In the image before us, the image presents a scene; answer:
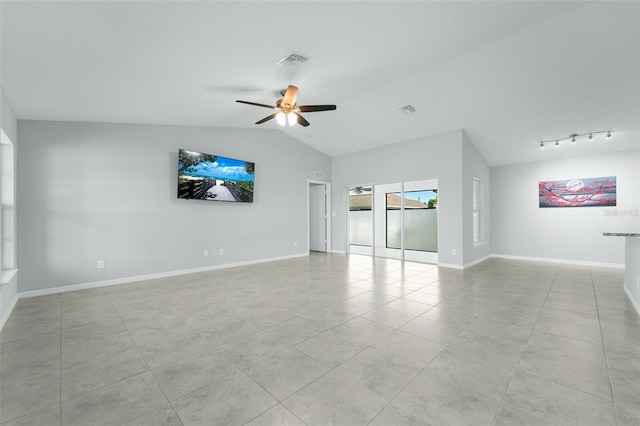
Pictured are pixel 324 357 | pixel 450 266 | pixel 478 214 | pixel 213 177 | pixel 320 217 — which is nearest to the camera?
pixel 324 357

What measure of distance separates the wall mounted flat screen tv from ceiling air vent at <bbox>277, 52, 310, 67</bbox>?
2981 millimetres

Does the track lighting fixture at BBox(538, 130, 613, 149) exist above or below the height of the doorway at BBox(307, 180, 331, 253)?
above

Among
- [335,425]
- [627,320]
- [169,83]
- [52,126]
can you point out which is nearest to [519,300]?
[627,320]

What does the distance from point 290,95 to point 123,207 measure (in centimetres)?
361

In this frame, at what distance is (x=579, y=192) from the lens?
651 centimetres

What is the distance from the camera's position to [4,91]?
321cm

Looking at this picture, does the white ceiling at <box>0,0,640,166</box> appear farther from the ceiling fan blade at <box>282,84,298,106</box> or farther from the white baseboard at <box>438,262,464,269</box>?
the white baseboard at <box>438,262,464,269</box>

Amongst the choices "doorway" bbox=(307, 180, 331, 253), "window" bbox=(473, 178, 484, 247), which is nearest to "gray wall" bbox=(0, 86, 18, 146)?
"doorway" bbox=(307, 180, 331, 253)

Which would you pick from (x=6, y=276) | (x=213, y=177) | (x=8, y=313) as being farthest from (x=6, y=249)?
(x=213, y=177)

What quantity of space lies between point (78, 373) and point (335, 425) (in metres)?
2.01

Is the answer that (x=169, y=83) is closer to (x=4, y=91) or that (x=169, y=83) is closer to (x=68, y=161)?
(x=4, y=91)

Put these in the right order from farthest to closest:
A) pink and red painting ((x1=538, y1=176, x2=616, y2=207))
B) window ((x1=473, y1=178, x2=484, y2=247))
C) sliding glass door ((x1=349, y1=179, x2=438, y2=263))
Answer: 1. window ((x1=473, y1=178, x2=484, y2=247))
2. sliding glass door ((x1=349, y1=179, x2=438, y2=263))
3. pink and red painting ((x1=538, y1=176, x2=616, y2=207))

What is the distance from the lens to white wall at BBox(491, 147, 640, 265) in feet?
19.8

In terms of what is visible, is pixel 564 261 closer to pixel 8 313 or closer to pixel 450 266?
pixel 450 266
